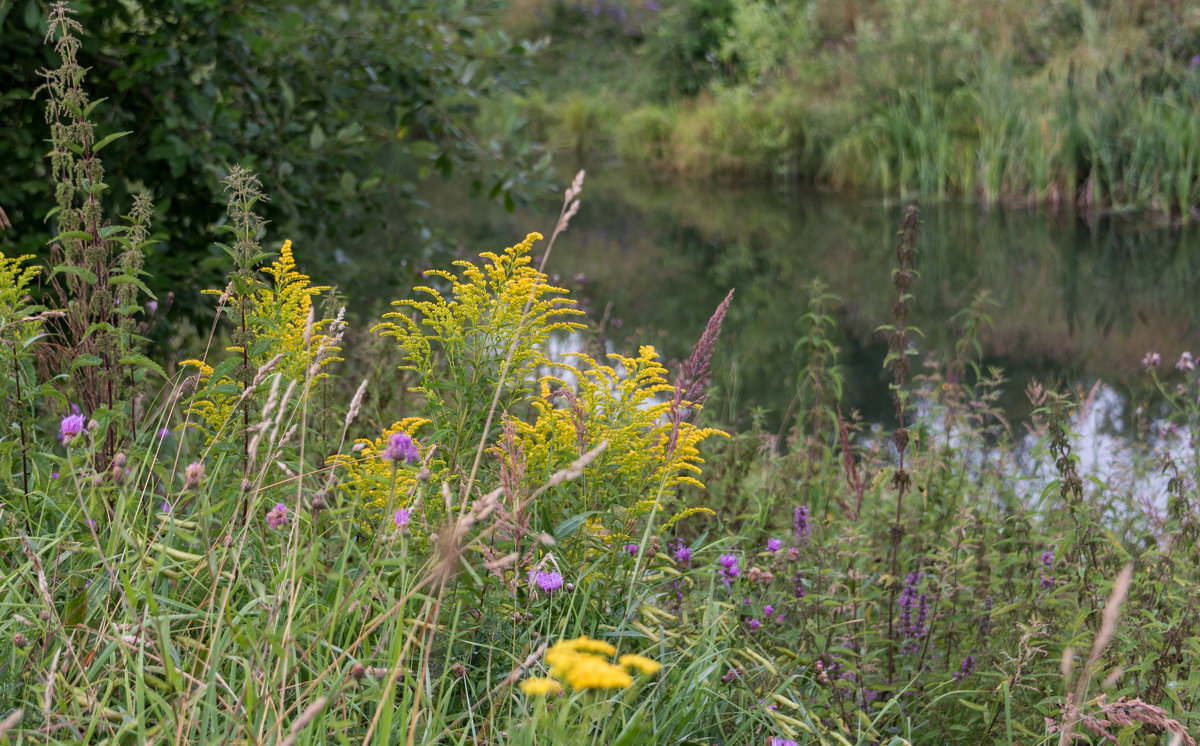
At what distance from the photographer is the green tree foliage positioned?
364 centimetres

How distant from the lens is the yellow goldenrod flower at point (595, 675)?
32.6 inches

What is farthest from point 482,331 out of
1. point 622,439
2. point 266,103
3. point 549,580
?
point 266,103

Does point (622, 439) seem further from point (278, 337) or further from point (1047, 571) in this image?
point (1047, 571)

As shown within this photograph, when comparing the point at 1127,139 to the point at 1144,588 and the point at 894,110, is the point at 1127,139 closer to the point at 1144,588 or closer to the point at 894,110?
the point at 894,110

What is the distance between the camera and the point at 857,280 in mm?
7988

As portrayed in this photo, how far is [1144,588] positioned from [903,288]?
3.12 feet

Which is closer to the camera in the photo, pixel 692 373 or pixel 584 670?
pixel 584 670

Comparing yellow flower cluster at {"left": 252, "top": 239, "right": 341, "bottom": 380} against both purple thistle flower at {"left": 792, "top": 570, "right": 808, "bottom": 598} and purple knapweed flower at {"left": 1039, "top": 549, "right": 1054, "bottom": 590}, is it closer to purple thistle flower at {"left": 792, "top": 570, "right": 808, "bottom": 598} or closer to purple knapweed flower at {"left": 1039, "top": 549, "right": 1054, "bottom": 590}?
purple thistle flower at {"left": 792, "top": 570, "right": 808, "bottom": 598}

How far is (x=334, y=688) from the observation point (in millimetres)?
1532

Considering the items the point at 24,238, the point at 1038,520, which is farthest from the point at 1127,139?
the point at 24,238

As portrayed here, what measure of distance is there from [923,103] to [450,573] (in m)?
11.6

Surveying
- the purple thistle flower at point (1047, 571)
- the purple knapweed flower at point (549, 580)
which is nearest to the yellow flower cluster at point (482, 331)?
the purple knapweed flower at point (549, 580)

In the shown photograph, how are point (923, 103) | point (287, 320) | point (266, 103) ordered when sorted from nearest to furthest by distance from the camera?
1. point (287, 320)
2. point (266, 103)
3. point (923, 103)

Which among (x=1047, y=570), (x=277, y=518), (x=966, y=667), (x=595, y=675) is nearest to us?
(x=595, y=675)
